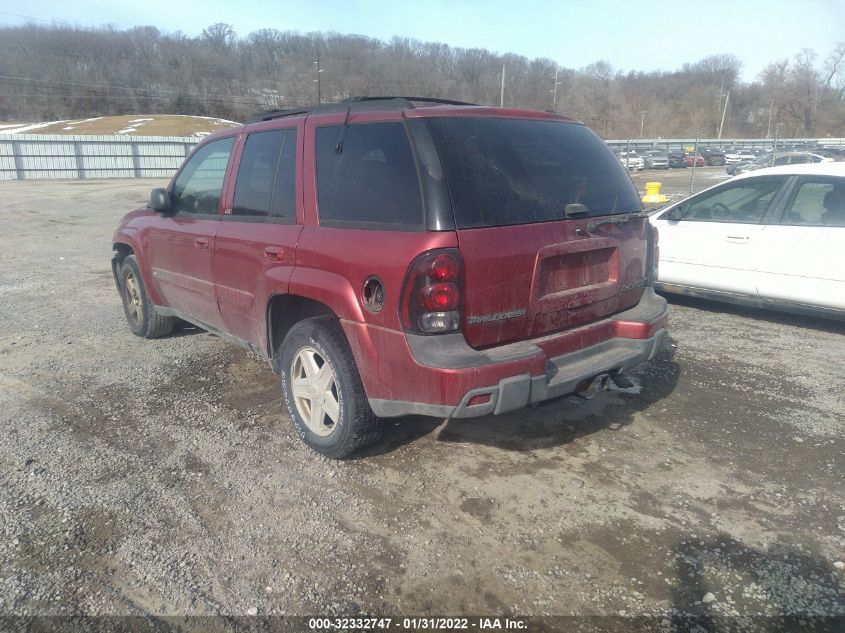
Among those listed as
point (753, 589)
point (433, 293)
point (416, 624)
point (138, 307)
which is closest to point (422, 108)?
point (433, 293)

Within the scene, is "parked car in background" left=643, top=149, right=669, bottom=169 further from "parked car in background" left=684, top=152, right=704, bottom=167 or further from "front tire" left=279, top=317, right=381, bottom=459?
"front tire" left=279, top=317, right=381, bottom=459

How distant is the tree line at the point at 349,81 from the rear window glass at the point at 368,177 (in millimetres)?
56912

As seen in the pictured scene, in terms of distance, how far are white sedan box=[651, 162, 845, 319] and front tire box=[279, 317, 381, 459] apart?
438 cm

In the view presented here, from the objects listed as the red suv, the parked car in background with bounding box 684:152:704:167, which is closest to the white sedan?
the red suv

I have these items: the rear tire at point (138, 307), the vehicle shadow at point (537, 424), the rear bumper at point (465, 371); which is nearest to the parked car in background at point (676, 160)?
the vehicle shadow at point (537, 424)

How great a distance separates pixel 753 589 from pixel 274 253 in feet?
9.31

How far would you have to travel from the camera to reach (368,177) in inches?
125

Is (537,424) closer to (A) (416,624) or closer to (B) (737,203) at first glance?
(A) (416,624)

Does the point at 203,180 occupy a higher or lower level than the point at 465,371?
higher

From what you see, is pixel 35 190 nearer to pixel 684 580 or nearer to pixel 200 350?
pixel 200 350

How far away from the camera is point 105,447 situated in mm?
3768

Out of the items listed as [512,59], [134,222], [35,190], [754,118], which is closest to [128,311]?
[134,222]

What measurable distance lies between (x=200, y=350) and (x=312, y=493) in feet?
8.96

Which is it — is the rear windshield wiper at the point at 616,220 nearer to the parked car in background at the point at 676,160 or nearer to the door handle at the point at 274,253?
the door handle at the point at 274,253
